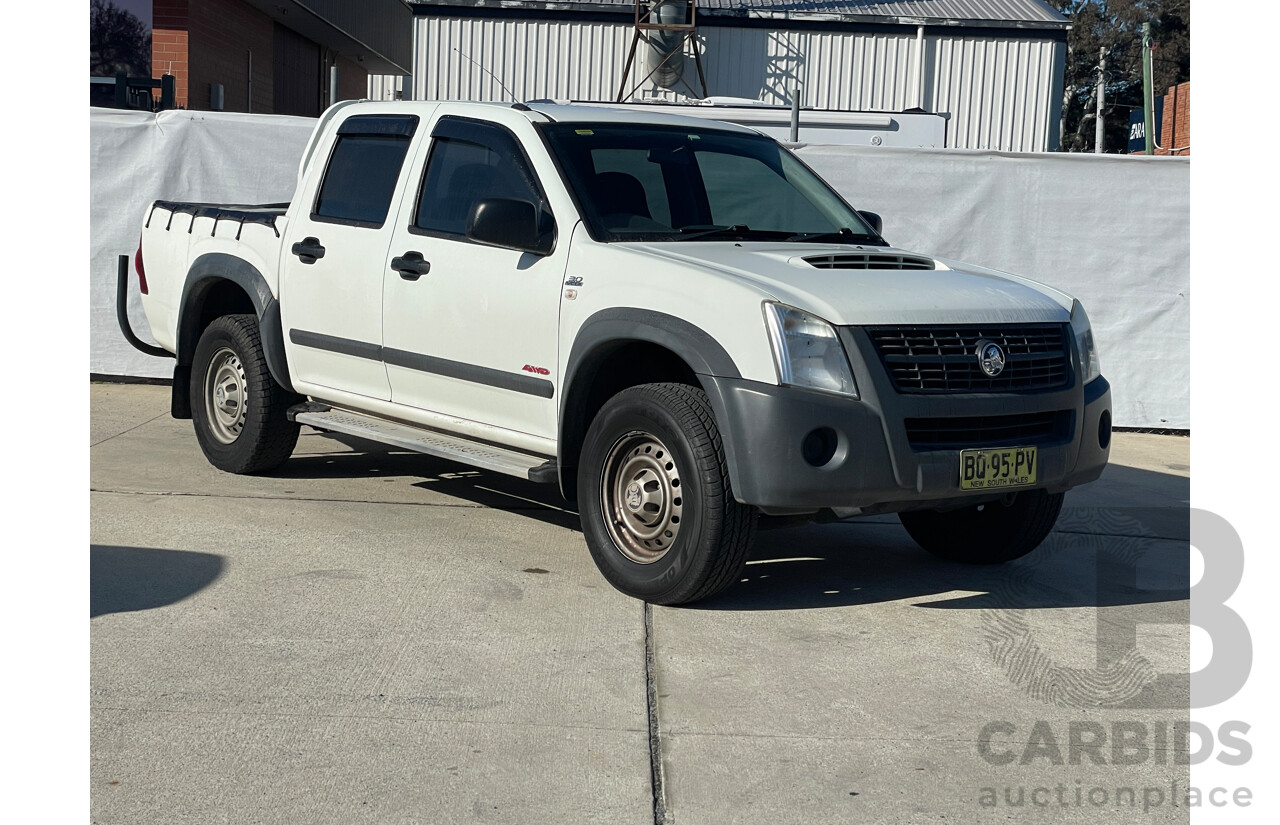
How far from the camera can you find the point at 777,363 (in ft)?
16.1

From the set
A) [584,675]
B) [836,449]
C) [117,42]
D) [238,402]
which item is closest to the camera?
[584,675]

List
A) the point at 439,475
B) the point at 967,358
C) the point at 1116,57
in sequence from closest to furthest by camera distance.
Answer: the point at 967,358, the point at 439,475, the point at 1116,57

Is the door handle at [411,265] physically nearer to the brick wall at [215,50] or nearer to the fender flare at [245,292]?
the fender flare at [245,292]

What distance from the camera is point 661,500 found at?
5379mm

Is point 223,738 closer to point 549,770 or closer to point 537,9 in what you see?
point 549,770

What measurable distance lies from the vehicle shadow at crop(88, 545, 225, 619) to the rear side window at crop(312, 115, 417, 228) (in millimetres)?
1891

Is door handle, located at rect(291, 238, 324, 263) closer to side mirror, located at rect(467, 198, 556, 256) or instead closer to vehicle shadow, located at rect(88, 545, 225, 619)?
side mirror, located at rect(467, 198, 556, 256)

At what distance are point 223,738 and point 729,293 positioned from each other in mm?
2354

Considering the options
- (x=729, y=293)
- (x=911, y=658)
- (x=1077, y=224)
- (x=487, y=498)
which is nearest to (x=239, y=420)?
(x=487, y=498)

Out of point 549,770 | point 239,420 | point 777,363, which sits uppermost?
point 777,363

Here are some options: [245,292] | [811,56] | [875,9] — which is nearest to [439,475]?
[245,292]

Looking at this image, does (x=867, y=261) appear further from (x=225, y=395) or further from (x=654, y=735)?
(x=225, y=395)

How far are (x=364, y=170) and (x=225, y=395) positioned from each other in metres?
1.61

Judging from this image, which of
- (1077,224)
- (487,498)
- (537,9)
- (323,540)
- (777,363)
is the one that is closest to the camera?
(777,363)
